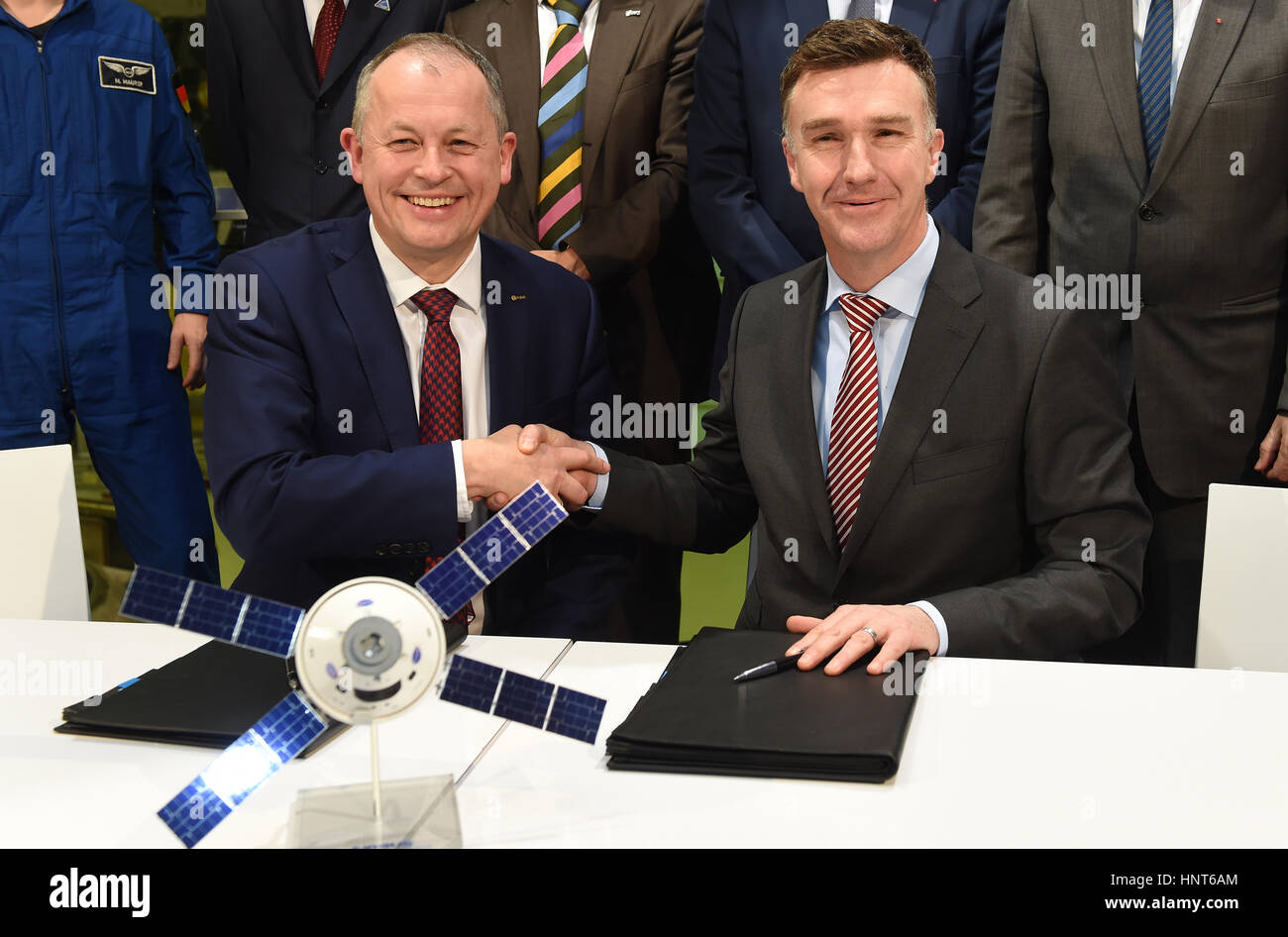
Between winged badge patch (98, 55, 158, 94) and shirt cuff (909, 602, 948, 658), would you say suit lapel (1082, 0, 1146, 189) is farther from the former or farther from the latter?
winged badge patch (98, 55, 158, 94)

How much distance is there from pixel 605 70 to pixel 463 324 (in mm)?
1024

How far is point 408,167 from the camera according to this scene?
2.41 m

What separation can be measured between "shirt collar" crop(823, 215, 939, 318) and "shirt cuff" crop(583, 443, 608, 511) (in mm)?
541

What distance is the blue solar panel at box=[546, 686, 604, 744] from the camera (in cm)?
144

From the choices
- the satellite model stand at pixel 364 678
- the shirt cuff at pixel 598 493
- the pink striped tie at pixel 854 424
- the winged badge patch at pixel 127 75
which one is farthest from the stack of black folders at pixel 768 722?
the winged badge patch at pixel 127 75

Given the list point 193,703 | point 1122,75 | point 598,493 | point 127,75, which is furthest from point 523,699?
point 127,75

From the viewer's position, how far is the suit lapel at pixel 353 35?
3299mm

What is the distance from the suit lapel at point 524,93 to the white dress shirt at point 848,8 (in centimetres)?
74

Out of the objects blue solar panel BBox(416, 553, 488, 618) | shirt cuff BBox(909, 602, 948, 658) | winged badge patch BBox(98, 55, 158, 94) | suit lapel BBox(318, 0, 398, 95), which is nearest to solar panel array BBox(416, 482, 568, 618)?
blue solar panel BBox(416, 553, 488, 618)

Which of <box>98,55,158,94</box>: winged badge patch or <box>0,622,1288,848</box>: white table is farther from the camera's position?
<box>98,55,158,94</box>: winged badge patch

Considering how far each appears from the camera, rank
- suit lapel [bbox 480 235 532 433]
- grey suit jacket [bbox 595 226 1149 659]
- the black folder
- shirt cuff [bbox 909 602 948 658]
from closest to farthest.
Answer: the black folder
shirt cuff [bbox 909 602 948 658]
grey suit jacket [bbox 595 226 1149 659]
suit lapel [bbox 480 235 532 433]
